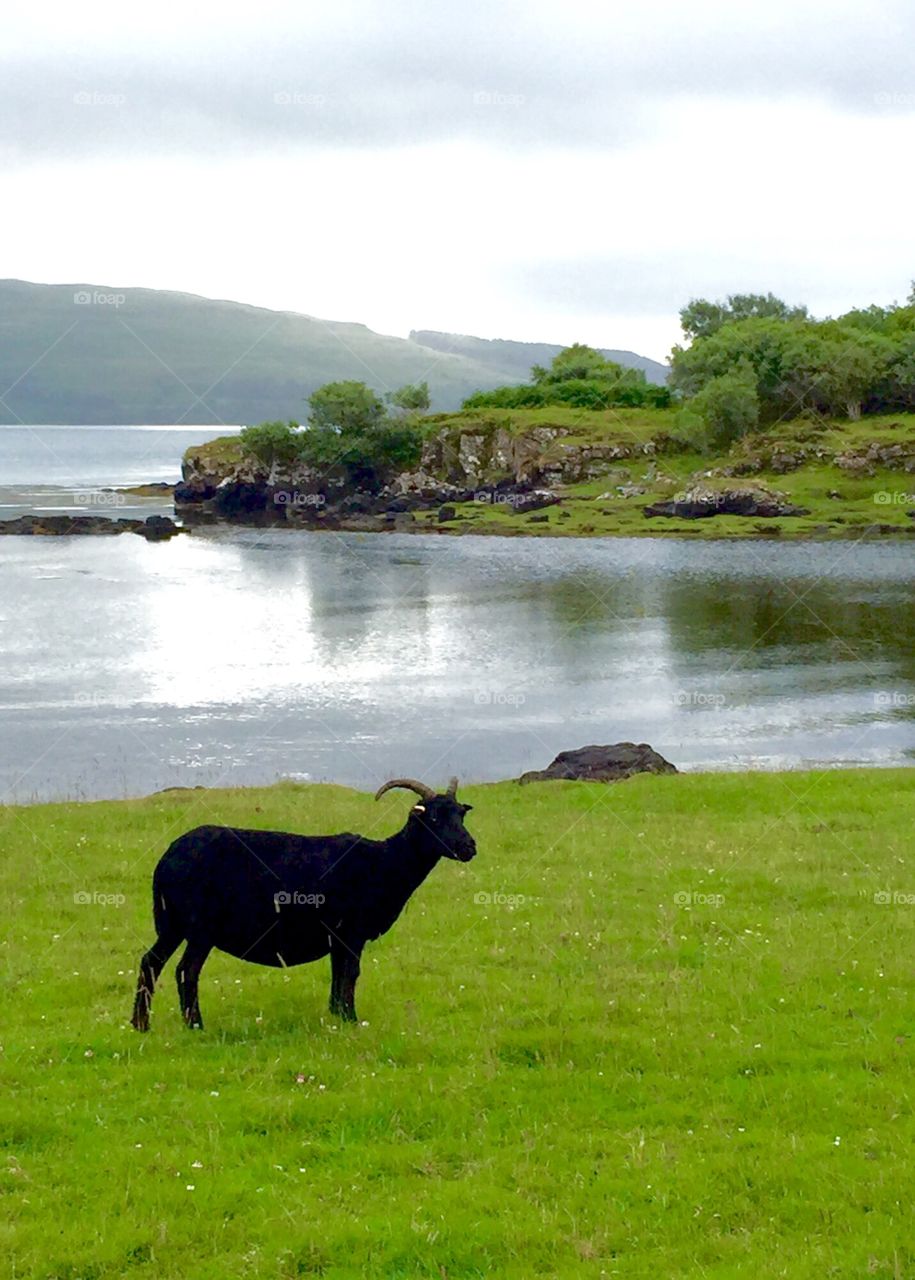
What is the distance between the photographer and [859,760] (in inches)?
1855

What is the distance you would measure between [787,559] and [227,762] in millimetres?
76877

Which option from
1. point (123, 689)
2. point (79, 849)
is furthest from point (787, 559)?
point (79, 849)

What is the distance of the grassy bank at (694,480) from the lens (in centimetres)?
13488

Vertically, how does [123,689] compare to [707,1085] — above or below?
below

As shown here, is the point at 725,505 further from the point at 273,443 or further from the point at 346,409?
the point at 273,443

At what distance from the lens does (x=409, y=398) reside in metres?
182

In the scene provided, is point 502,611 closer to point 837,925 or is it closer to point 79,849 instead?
point 79,849

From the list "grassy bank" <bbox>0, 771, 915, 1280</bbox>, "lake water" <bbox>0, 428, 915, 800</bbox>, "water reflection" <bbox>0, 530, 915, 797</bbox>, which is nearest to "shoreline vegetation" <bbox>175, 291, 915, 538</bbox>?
"lake water" <bbox>0, 428, 915, 800</bbox>

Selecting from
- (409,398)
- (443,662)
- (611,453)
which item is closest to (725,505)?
(611,453)

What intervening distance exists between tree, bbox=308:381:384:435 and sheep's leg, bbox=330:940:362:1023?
161 m

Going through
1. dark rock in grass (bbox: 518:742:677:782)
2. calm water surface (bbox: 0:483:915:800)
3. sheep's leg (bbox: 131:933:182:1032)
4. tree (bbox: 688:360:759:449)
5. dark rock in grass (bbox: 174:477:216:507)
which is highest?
tree (bbox: 688:360:759:449)

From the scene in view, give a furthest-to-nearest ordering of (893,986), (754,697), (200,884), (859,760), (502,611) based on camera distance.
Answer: (502,611)
(754,697)
(859,760)
(893,986)
(200,884)

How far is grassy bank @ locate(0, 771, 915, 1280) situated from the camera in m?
10.2

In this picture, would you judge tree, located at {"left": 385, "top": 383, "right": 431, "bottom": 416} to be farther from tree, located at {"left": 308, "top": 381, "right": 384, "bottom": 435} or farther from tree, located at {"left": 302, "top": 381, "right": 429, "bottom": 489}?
tree, located at {"left": 302, "top": 381, "right": 429, "bottom": 489}
